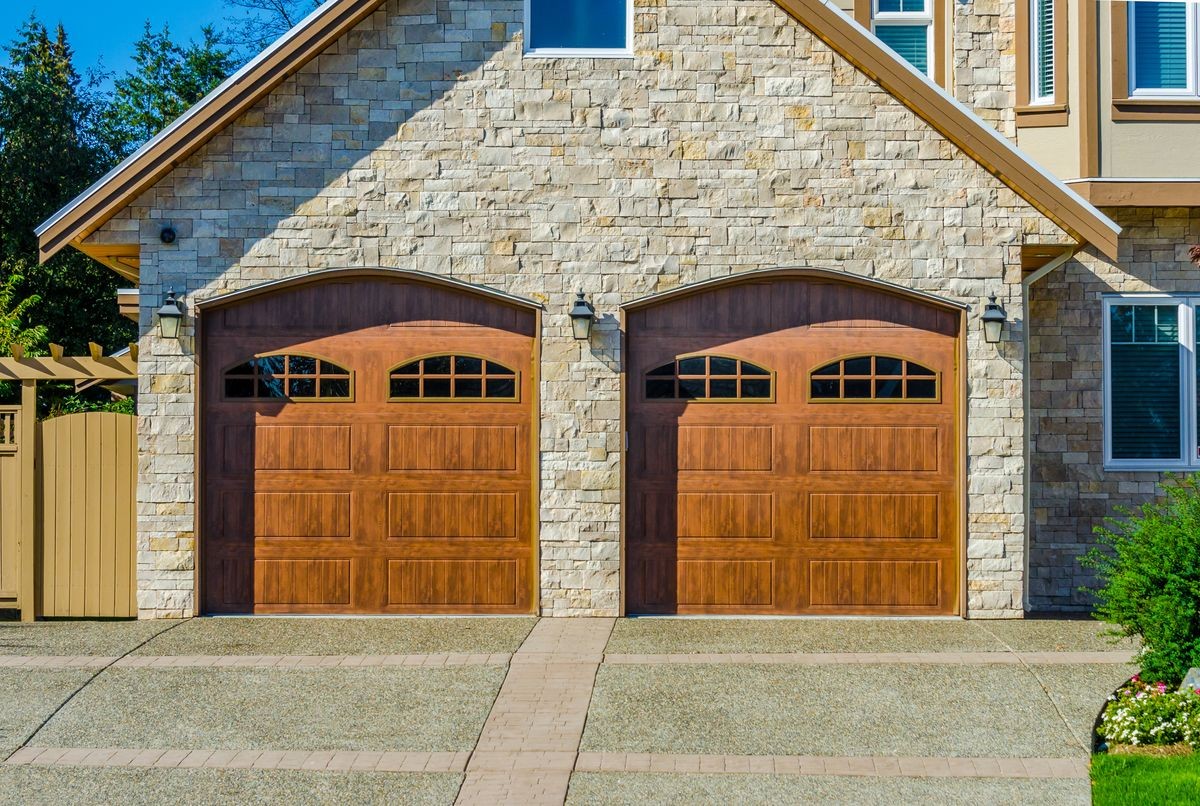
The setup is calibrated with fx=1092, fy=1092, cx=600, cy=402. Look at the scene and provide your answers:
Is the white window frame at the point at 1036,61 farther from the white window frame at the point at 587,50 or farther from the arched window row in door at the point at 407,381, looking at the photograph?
the arched window row in door at the point at 407,381

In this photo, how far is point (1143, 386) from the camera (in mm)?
11164

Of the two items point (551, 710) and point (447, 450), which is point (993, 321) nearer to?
point (447, 450)

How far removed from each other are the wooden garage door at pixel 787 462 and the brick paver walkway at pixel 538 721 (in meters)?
1.26

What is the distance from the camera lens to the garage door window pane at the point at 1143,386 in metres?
11.2

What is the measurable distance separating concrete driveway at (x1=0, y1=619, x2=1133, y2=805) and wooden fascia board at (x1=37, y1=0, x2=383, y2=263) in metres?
3.68

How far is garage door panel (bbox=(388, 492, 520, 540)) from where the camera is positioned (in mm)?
10273

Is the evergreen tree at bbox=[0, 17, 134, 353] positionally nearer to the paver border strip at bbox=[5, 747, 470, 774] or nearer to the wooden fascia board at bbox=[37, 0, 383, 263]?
the wooden fascia board at bbox=[37, 0, 383, 263]

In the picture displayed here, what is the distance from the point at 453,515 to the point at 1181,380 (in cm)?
747

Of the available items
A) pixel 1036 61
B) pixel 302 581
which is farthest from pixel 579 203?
pixel 1036 61

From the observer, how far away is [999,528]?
33.3 ft

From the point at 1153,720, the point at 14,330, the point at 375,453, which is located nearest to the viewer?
the point at 1153,720

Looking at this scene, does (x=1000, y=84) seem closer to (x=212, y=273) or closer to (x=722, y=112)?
(x=722, y=112)

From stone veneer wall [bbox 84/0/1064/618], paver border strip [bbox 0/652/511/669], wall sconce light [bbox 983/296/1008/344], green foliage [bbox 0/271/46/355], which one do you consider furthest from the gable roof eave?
green foliage [bbox 0/271/46/355]

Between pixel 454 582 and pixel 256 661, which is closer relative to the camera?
pixel 256 661
